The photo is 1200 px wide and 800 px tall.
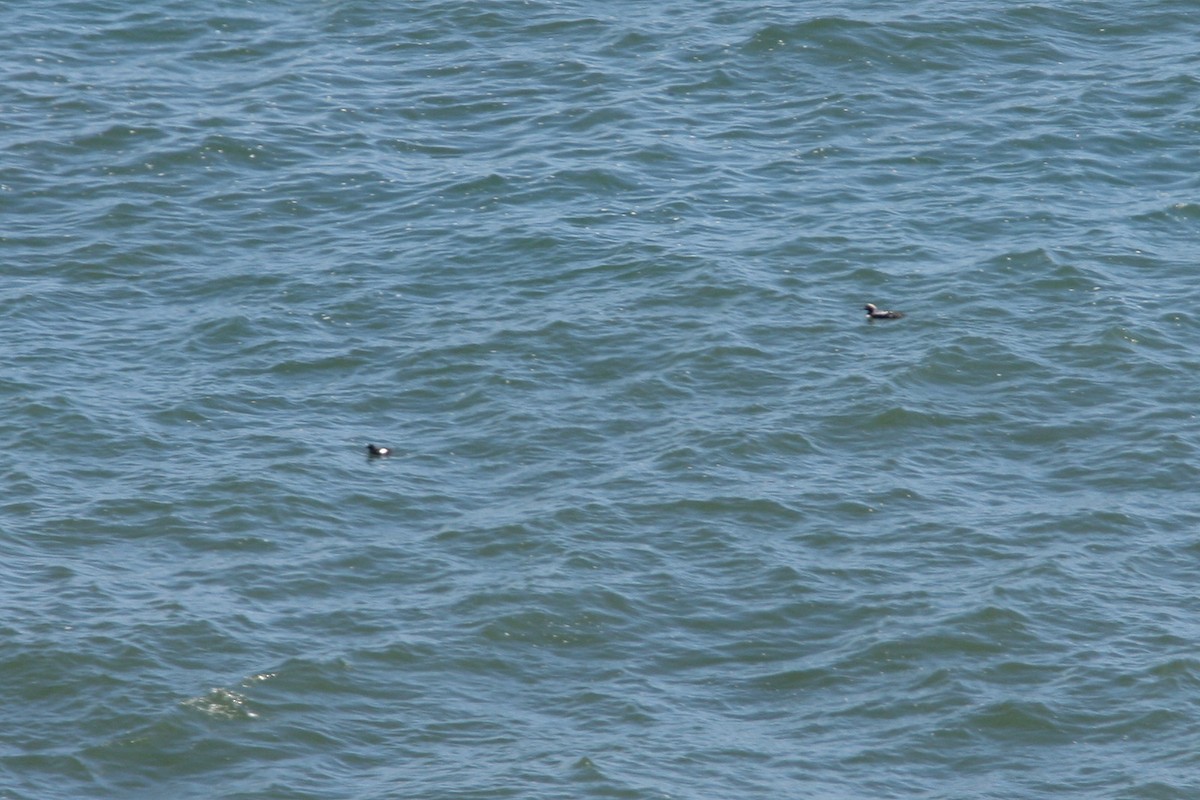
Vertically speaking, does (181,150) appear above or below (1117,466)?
above

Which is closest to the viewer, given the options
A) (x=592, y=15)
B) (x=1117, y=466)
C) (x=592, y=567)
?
(x=592, y=567)

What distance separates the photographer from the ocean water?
23703mm

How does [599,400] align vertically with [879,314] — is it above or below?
below

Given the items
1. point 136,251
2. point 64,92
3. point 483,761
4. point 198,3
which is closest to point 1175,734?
point 483,761

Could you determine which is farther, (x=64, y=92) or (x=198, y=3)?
(x=198, y=3)

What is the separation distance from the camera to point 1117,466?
29.4 metres

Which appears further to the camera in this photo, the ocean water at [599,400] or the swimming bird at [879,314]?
the swimming bird at [879,314]

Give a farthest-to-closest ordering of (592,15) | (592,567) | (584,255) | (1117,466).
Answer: (592,15) < (584,255) < (1117,466) < (592,567)

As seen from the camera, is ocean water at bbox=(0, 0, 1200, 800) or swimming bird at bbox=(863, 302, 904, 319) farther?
swimming bird at bbox=(863, 302, 904, 319)

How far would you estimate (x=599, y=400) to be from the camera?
3147cm

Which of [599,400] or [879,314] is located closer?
[599,400]

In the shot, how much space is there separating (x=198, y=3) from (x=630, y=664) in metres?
→ 26.7

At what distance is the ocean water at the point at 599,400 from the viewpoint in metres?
23.7

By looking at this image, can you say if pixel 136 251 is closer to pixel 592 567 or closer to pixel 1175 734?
pixel 592 567
